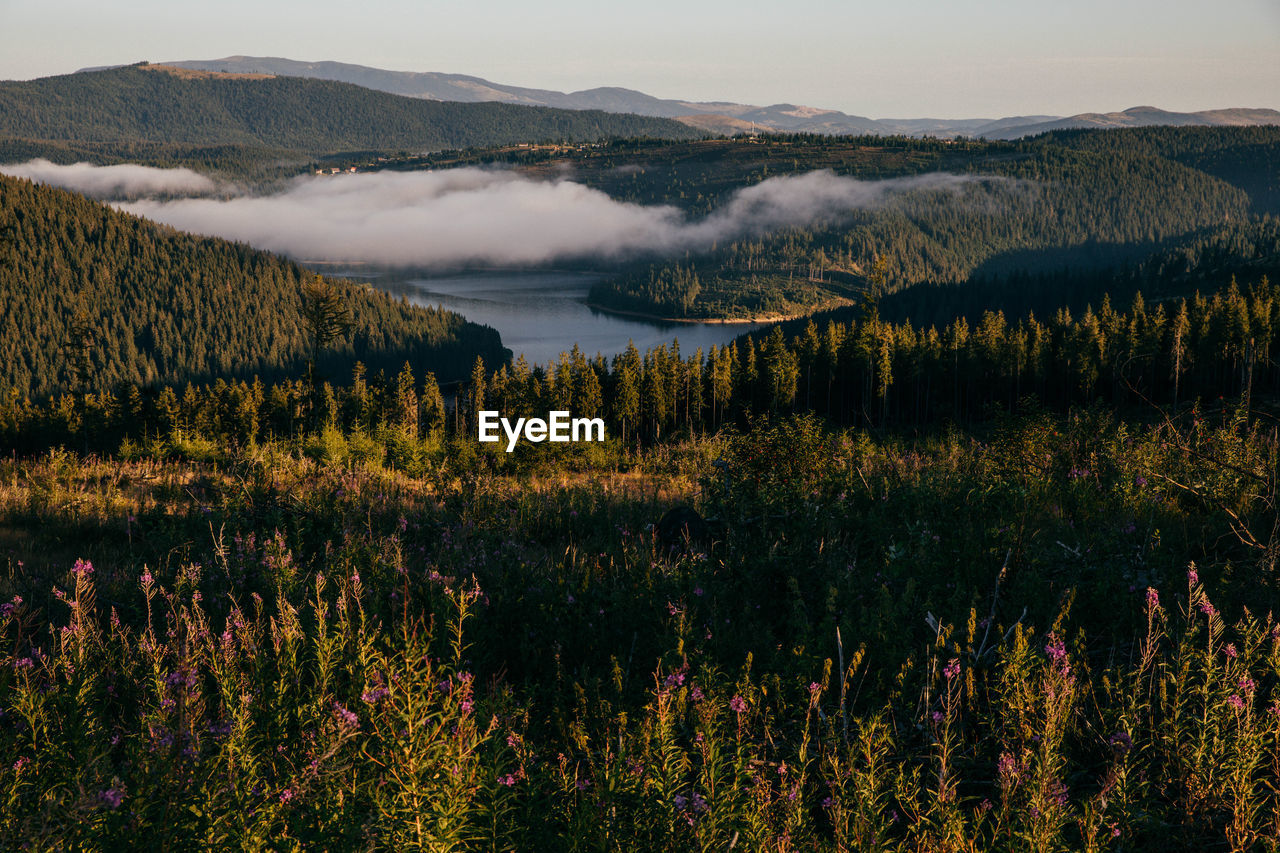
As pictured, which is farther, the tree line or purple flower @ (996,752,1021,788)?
the tree line

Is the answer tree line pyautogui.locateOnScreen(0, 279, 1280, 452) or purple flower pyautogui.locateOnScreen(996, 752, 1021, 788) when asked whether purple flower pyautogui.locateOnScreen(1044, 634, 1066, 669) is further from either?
tree line pyautogui.locateOnScreen(0, 279, 1280, 452)

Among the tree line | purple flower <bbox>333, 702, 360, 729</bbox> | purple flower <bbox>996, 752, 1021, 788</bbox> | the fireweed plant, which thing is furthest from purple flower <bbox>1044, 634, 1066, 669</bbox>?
the tree line

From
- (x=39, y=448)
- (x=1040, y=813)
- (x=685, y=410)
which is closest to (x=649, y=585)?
(x=1040, y=813)

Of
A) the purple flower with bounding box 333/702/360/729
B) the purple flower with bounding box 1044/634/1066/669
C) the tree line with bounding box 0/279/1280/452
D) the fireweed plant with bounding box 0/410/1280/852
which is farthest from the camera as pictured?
the tree line with bounding box 0/279/1280/452

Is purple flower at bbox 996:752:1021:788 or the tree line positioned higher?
purple flower at bbox 996:752:1021:788

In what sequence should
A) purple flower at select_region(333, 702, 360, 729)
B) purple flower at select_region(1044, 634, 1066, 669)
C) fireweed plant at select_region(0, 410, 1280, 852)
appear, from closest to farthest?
fireweed plant at select_region(0, 410, 1280, 852) → purple flower at select_region(333, 702, 360, 729) → purple flower at select_region(1044, 634, 1066, 669)

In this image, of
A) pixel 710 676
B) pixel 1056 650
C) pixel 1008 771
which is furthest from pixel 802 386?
pixel 1008 771

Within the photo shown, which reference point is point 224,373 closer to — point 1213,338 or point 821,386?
point 821,386

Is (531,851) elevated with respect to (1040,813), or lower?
lower

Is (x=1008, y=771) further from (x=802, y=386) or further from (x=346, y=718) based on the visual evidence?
(x=802, y=386)
